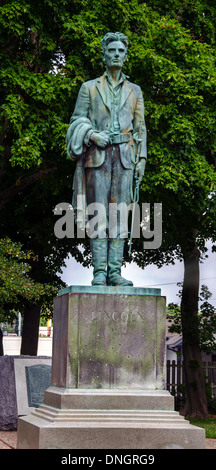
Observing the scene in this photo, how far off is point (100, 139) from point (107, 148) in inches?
7.6

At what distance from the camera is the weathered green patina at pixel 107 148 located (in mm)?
7916

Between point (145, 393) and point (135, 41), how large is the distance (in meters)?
12.8

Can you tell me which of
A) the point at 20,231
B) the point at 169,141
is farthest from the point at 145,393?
the point at 20,231

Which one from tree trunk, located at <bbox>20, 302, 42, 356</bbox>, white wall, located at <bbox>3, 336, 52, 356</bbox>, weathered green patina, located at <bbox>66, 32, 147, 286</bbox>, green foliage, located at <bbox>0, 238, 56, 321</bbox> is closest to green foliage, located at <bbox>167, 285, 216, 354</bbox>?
tree trunk, located at <bbox>20, 302, 42, 356</bbox>

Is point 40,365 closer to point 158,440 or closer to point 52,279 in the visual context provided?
point 158,440

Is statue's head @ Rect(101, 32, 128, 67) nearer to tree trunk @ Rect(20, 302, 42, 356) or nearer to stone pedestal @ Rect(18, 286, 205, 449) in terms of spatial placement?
stone pedestal @ Rect(18, 286, 205, 449)

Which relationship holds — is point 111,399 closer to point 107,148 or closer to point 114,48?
point 107,148

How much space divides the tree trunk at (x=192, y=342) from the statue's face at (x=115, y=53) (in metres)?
16.2

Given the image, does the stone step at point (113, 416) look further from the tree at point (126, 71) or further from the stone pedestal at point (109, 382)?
the tree at point (126, 71)

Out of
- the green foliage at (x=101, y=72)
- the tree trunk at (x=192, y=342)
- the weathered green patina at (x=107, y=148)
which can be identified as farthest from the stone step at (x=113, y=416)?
the tree trunk at (x=192, y=342)

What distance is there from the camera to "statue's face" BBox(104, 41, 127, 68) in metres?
8.08

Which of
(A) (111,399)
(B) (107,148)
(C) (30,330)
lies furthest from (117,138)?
(C) (30,330)
